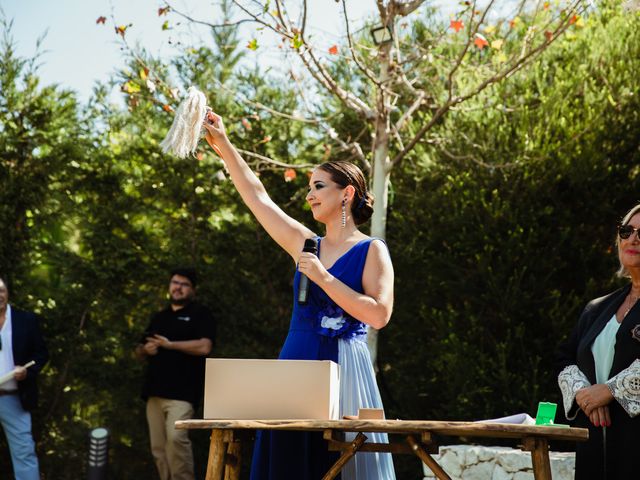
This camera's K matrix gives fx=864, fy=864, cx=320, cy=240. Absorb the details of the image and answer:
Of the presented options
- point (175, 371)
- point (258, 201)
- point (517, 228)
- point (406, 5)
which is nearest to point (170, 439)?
point (175, 371)

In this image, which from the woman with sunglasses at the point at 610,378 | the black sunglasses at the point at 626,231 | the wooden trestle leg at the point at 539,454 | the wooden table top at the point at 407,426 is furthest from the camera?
the black sunglasses at the point at 626,231

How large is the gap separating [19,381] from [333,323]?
14.8 feet

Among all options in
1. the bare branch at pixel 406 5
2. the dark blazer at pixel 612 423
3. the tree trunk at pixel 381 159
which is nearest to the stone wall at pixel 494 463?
the tree trunk at pixel 381 159

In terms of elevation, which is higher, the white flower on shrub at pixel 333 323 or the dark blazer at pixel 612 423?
the white flower on shrub at pixel 333 323

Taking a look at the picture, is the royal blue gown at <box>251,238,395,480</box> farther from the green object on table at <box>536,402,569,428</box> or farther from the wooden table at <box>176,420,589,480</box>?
the green object on table at <box>536,402,569,428</box>

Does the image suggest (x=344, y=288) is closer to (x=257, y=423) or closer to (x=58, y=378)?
(x=257, y=423)

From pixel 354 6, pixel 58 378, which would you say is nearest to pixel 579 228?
pixel 354 6

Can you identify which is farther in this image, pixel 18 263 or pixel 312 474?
pixel 18 263

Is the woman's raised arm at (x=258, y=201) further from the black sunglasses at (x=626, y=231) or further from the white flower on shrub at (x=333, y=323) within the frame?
the black sunglasses at (x=626, y=231)

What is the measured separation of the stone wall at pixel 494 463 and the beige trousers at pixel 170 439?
2.01 m

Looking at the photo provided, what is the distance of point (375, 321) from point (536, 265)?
3787mm

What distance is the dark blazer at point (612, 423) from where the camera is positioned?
3.21 meters

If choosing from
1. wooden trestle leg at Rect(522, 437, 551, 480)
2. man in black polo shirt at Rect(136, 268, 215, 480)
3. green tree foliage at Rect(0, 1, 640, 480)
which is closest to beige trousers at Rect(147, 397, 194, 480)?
man in black polo shirt at Rect(136, 268, 215, 480)

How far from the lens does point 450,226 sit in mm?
6621
